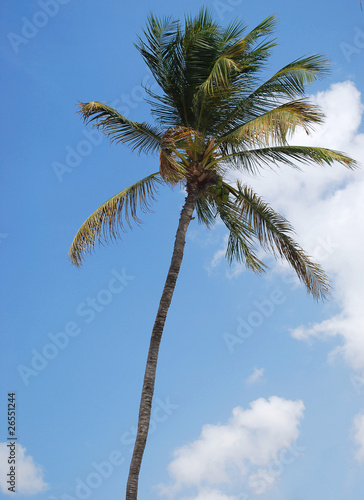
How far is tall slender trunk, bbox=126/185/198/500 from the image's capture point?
1059cm

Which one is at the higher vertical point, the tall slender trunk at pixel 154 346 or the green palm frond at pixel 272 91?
the green palm frond at pixel 272 91

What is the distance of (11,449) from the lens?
13172 millimetres

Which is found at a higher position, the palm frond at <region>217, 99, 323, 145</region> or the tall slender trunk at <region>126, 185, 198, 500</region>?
the palm frond at <region>217, 99, 323, 145</region>

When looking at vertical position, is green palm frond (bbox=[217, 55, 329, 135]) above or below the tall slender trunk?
above

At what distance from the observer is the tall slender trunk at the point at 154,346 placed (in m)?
10.6

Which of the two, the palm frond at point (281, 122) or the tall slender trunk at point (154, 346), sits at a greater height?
the palm frond at point (281, 122)

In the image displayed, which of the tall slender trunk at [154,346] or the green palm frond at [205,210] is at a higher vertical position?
the green palm frond at [205,210]

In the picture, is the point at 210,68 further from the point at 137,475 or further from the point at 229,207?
the point at 137,475

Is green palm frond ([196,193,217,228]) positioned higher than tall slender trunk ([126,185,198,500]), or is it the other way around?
green palm frond ([196,193,217,228])

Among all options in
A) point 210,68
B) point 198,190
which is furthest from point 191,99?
point 198,190

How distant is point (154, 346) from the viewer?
11.5 meters

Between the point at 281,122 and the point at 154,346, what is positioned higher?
the point at 281,122

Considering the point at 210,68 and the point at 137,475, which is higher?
the point at 210,68

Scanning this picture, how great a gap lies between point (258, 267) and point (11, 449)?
23.2 feet
